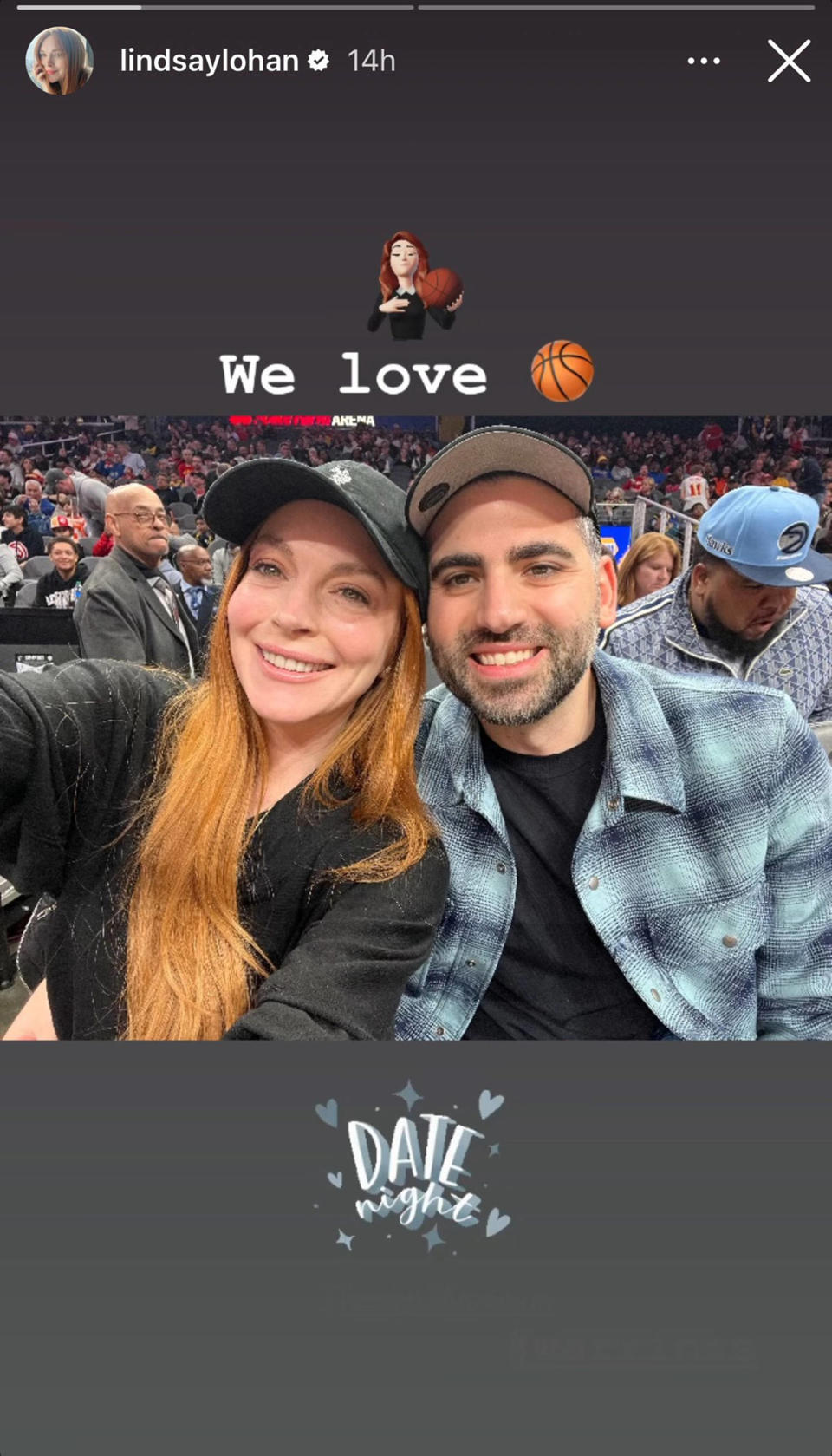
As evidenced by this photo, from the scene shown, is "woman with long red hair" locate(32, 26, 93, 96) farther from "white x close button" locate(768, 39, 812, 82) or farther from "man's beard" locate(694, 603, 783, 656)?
"man's beard" locate(694, 603, 783, 656)

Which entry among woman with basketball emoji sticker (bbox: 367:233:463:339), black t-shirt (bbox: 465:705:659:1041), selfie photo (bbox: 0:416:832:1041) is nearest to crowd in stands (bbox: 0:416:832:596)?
selfie photo (bbox: 0:416:832:1041)

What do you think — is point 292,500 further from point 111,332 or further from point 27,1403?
point 27,1403

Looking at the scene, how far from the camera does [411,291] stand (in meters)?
0.87

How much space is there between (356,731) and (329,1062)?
32 centimetres

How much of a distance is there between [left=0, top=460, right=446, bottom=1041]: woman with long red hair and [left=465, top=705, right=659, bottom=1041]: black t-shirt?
0.13 meters

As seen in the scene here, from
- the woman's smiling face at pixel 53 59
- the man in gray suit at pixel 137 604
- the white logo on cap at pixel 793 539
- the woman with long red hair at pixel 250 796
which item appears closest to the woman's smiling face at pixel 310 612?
the woman with long red hair at pixel 250 796

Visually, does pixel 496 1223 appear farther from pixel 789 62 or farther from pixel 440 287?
pixel 789 62

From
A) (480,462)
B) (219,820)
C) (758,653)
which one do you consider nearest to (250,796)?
(219,820)

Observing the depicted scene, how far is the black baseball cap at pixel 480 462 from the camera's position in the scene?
0.90 meters

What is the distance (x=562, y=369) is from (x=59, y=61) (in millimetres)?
538

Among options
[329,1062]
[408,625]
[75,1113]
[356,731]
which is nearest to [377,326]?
[408,625]

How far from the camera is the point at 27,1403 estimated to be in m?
0.89

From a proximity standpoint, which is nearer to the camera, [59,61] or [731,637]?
[59,61]

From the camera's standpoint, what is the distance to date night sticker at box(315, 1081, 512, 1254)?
892 millimetres
